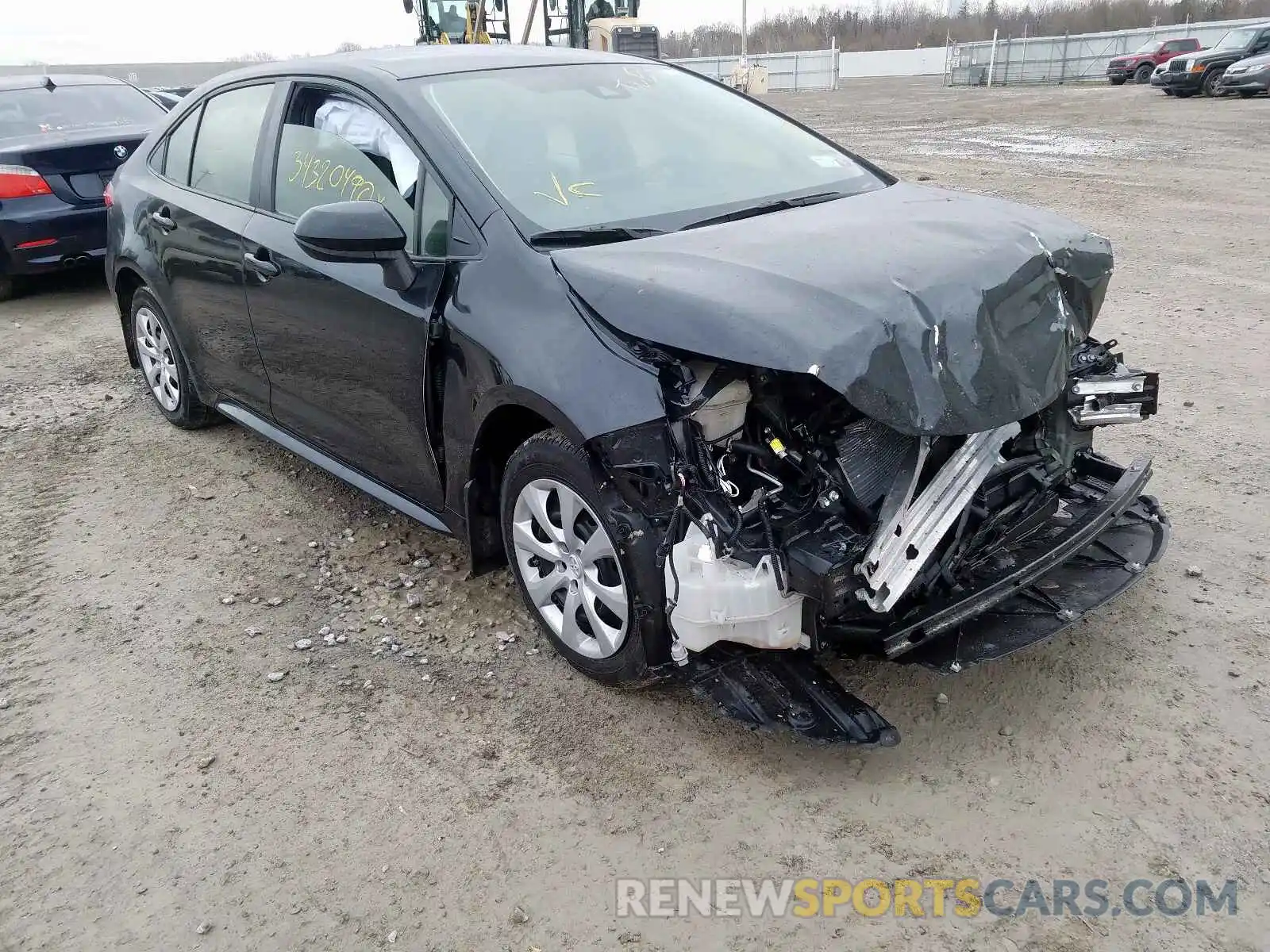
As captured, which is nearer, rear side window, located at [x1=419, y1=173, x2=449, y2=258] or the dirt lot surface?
the dirt lot surface

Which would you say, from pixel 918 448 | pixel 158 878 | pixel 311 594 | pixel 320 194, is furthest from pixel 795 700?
pixel 320 194

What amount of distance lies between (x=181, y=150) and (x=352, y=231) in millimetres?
2360

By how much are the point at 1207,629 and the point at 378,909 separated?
2.68 meters

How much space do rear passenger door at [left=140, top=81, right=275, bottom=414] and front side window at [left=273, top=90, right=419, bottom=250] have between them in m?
0.30

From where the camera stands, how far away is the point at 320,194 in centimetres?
358

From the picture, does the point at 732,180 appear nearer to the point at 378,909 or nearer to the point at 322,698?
the point at 322,698

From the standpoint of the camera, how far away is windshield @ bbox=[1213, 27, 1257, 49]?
22.1 meters

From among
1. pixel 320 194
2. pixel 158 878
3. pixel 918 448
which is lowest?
pixel 158 878

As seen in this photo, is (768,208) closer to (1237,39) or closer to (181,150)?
(181,150)

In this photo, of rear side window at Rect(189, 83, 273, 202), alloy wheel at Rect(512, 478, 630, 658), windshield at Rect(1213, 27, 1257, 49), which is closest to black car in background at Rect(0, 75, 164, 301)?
rear side window at Rect(189, 83, 273, 202)

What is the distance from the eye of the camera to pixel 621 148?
3.40 m

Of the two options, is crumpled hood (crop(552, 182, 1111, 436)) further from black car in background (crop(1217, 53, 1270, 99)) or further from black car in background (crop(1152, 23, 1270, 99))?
black car in background (crop(1152, 23, 1270, 99))

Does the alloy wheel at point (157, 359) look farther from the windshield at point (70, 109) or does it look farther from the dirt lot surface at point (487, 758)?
the windshield at point (70, 109)

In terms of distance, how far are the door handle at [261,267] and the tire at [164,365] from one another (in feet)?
4.01
